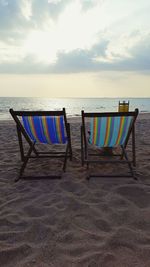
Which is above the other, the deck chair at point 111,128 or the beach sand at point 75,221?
the deck chair at point 111,128

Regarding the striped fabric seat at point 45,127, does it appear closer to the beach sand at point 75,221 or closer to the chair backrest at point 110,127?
the chair backrest at point 110,127

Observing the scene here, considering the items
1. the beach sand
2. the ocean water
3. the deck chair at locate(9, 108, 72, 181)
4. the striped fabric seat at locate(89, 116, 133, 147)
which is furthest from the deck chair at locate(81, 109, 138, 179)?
the ocean water

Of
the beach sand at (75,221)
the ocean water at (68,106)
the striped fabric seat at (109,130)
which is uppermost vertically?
the striped fabric seat at (109,130)

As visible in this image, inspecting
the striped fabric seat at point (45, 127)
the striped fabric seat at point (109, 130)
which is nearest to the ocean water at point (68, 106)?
the striped fabric seat at point (45, 127)

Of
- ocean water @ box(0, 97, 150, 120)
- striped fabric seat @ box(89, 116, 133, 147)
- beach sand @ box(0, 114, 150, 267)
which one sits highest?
striped fabric seat @ box(89, 116, 133, 147)

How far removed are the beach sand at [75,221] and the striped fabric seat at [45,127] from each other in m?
0.66

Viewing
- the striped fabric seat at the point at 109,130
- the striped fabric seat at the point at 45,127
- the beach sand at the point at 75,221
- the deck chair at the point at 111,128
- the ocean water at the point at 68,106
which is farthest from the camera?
the ocean water at the point at 68,106

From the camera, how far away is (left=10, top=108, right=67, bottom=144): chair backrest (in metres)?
3.22

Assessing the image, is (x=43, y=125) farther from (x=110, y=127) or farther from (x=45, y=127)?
(x=110, y=127)

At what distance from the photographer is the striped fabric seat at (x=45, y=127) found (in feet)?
10.9

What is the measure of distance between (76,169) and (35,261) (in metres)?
2.00

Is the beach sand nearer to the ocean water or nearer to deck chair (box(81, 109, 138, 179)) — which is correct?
deck chair (box(81, 109, 138, 179))

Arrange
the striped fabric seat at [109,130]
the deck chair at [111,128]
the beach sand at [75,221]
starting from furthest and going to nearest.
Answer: the striped fabric seat at [109,130] → the deck chair at [111,128] → the beach sand at [75,221]

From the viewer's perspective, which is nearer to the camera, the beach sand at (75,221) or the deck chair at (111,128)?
the beach sand at (75,221)
